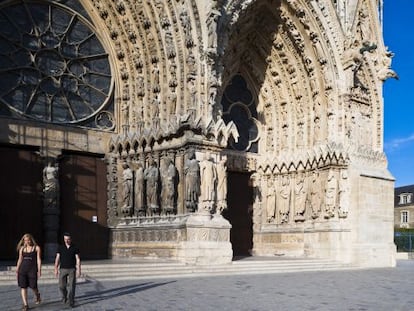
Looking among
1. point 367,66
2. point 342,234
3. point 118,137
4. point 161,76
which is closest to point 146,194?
point 118,137

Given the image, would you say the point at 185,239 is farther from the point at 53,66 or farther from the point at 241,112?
the point at 241,112

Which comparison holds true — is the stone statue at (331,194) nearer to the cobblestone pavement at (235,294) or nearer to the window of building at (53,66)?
the cobblestone pavement at (235,294)

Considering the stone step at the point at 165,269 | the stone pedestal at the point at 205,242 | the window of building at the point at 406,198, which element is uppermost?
the window of building at the point at 406,198

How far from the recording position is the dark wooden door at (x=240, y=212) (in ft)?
62.9

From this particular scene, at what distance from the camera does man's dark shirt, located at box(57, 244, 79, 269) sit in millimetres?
8469

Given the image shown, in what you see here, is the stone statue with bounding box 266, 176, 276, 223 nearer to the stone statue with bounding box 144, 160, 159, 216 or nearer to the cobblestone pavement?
the stone statue with bounding box 144, 160, 159, 216

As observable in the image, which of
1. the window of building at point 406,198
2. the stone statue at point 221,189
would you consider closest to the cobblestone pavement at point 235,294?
the stone statue at point 221,189

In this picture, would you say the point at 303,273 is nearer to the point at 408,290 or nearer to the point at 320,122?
the point at 408,290

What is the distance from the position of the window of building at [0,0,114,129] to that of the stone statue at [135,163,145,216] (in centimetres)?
212

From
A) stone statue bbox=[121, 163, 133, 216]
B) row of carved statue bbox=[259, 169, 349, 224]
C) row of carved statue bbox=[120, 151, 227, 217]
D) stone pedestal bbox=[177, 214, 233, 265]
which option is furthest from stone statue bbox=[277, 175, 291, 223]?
stone statue bbox=[121, 163, 133, 216]

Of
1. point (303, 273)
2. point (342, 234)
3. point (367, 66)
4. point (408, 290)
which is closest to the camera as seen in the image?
point (408, 290)

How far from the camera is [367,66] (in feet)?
65.0

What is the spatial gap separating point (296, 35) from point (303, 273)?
26.5 feet

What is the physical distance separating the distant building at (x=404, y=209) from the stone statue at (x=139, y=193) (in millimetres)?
40761
